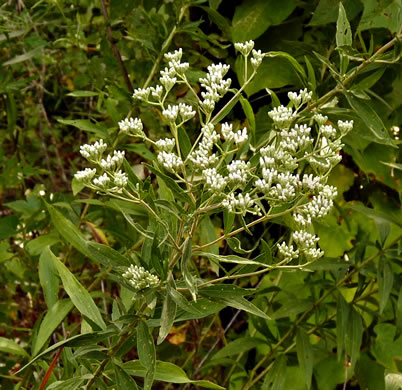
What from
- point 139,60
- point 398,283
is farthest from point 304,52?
point 398,283

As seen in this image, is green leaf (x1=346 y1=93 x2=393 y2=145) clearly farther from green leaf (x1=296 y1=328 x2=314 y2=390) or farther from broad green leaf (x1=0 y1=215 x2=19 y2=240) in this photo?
broad green leaf (x1=0 y1=215 x2=19 y2=240)

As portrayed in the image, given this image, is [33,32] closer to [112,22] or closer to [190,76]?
[112,22]

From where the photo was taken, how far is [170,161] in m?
1.12

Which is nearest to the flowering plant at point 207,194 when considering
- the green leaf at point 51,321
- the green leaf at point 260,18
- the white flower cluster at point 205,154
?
the white flower cluster at point 205,154

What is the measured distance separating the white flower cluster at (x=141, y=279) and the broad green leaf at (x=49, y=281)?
62cm

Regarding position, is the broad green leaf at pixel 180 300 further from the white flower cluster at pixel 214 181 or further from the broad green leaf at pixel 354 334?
the broad green leaf at pixel 354 334

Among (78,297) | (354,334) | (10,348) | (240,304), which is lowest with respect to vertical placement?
(354,334)

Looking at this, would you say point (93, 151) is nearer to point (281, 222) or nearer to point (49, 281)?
point (49, 281)

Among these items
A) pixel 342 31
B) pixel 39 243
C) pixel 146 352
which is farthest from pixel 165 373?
pixel 342 31

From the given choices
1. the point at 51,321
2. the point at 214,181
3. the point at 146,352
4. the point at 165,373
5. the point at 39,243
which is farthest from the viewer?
the point at 39,243

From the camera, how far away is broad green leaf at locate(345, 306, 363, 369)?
1729 millimetres

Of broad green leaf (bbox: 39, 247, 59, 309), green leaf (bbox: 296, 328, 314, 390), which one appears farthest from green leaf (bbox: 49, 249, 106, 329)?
green leaf (bbox: 296, 328, 314, 390)

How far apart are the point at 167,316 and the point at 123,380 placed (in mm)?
245

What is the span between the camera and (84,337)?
1.23m
